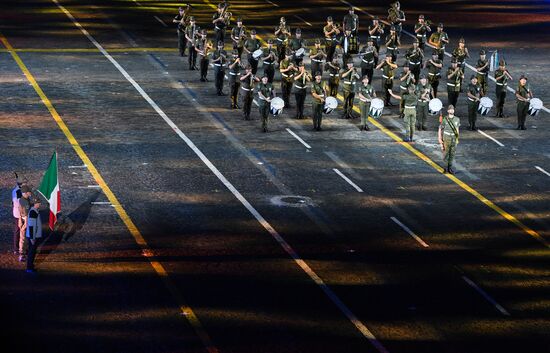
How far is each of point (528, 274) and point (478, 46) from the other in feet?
112

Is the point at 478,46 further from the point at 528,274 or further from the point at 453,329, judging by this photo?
the point at 453,329

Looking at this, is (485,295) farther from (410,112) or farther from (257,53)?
(257,53)

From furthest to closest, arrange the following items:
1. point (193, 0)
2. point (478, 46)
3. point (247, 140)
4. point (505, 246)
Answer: point (193, 0) → point (478, 46) → point (247, 140) → point (505, 246)

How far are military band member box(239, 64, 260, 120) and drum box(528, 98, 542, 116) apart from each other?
29.9 ft

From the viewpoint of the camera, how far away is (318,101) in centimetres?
4353

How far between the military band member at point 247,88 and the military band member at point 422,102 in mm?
5274

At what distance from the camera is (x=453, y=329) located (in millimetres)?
25453

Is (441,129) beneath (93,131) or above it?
above

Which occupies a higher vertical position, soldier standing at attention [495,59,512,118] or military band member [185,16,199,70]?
soldier standing at attention [495,59,512,118]

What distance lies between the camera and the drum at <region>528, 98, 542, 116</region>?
45062 millimetres

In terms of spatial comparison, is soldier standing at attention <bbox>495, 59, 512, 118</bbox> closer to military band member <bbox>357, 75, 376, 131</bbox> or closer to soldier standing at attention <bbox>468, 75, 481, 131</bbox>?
soldier standing at attention <bbox>468, 75, 481, 131</bbox>

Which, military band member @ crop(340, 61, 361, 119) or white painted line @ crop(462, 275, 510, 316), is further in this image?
military band member @ crop(340, 61, 361, 119)

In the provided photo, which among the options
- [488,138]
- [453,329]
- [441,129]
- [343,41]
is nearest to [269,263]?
[453,329]

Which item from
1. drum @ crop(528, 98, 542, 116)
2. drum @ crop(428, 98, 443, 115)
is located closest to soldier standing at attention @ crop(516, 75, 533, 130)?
drum @ crop(528, 98, 542, 116)
